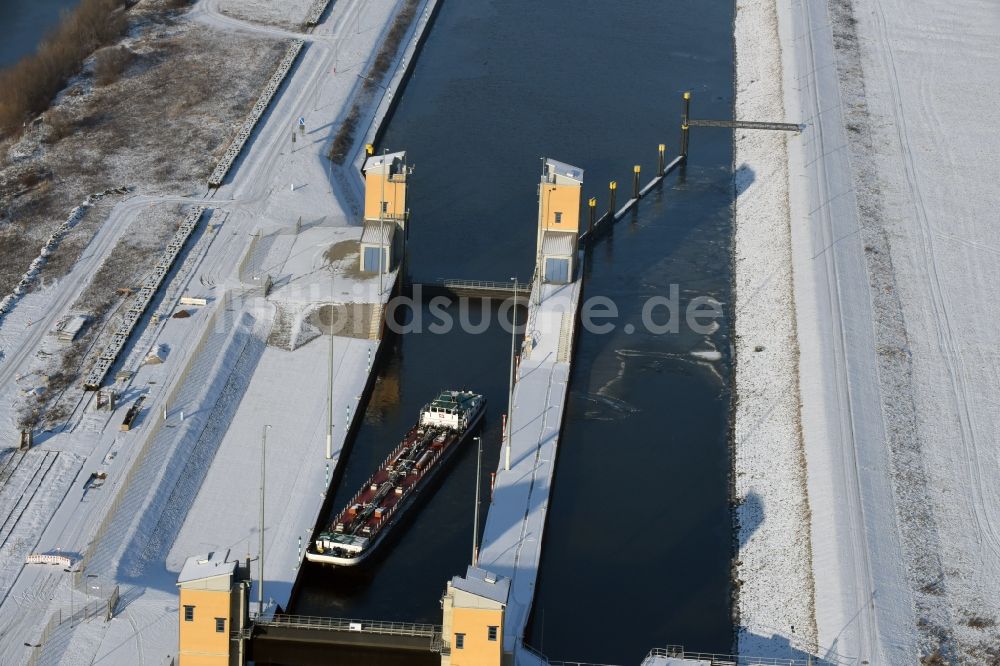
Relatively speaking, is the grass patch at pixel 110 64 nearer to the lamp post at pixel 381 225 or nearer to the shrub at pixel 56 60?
the shrub at pixel 56 60

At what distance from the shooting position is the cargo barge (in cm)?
6500

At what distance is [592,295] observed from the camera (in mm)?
87188

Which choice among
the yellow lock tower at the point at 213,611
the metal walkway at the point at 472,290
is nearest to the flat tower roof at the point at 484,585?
the yellow lock tower at the point at 213,611

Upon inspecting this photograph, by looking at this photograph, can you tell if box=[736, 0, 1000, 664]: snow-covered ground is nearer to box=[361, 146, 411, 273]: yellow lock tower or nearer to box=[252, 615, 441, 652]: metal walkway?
box=[252, 615, 441, 652]: metal walkway

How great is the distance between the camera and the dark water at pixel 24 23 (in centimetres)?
11494

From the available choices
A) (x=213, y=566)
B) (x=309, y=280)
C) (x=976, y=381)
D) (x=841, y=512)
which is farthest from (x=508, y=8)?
(x=213, y=566)

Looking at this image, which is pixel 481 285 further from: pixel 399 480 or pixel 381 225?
pixel 399 480

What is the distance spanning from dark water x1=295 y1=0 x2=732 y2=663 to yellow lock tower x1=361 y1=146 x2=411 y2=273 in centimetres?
345

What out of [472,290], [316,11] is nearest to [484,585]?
[472,290]

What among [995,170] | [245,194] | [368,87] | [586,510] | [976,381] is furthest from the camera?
[368,87]

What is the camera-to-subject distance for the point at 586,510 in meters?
69.9

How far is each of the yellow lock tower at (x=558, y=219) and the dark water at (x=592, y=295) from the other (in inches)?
135

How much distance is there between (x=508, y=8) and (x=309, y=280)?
153 ft

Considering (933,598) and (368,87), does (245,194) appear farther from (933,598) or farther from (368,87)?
(933,598)
